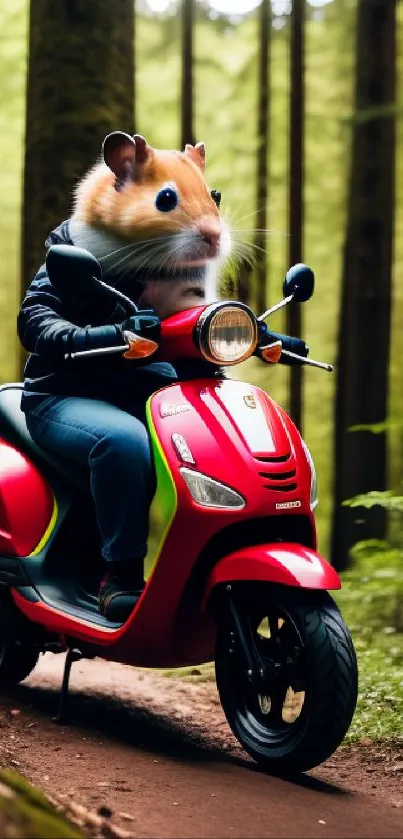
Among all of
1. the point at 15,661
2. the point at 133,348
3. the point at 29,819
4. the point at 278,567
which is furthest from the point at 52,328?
the point at 29,819

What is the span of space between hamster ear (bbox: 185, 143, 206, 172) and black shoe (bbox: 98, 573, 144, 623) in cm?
154

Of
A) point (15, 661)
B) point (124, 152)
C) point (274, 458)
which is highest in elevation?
point (124, 152)

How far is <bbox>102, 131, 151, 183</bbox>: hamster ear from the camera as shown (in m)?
4.08

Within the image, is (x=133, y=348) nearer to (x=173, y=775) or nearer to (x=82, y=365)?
(x=82, y=365)

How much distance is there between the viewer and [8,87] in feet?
42.6

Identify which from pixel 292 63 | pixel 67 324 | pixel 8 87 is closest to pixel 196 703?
pixel 67 324

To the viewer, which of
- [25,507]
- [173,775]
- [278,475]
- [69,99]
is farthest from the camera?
[69,99]

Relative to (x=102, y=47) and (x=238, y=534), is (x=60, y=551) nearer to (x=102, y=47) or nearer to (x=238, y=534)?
(x=238, y=534)

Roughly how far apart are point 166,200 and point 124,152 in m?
0.25

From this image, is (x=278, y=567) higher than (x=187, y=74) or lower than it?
lower

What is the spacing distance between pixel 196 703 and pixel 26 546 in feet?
3.77

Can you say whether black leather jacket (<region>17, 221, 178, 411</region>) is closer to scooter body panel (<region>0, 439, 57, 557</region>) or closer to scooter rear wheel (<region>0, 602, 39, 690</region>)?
scooter body panel (<region>0, 439, 57, 557</region>)

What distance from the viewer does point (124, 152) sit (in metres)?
4.12

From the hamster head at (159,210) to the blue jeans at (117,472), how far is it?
574 mm
